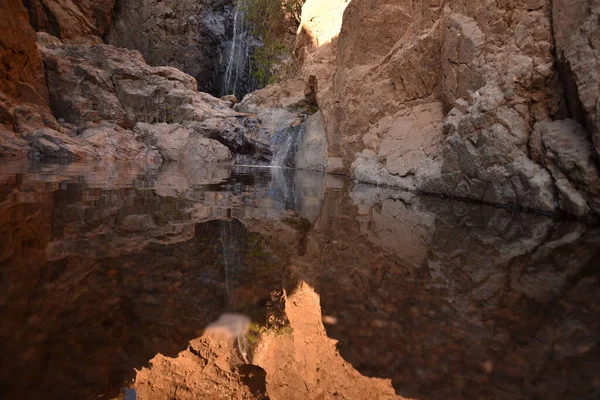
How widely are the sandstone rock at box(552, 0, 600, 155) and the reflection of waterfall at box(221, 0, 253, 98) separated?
14604 millimetres

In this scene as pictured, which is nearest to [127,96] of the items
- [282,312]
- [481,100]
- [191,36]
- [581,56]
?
[191,36]

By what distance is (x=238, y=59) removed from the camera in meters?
16.5

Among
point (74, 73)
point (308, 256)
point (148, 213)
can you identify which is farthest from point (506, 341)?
point (74, 73)

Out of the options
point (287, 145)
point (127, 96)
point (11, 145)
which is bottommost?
point (11, 145)

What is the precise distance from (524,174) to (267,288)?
283 centimetres

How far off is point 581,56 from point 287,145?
802cm

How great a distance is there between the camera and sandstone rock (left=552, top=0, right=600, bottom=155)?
258cm

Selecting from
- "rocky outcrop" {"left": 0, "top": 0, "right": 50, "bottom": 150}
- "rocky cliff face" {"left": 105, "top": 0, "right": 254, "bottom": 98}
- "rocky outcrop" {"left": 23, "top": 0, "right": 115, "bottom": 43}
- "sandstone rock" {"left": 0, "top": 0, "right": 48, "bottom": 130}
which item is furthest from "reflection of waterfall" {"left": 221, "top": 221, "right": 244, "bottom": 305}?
"rocky cliff face" {"left": 105, "top": 0, "right": 254, "bottom": 98}

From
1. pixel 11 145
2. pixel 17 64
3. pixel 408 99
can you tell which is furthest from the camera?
pixel 17 64

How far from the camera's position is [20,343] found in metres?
0.68

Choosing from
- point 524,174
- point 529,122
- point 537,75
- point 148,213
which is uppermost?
point 537,75

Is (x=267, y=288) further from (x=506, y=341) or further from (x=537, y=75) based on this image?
(x=537, y=75)

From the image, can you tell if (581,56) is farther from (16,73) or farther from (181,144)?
(16,73)

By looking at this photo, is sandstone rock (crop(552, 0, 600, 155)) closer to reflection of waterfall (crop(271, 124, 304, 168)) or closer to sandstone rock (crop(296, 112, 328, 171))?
sandstone rock (crop(296, 112, 328, 171))
